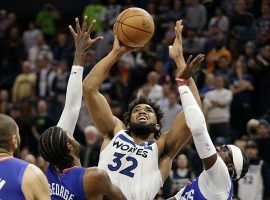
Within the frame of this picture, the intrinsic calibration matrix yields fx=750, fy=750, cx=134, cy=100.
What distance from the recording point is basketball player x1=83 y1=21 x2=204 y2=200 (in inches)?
250

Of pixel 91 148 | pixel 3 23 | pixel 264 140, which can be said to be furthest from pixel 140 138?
pixel 3 23

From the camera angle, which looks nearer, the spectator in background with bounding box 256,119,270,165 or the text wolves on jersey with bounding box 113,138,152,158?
the text wolves on jersey with bounding box 113,138,152,158

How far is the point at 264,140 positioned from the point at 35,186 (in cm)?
795

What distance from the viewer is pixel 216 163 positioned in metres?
5.57

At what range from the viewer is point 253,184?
1133 centimetres

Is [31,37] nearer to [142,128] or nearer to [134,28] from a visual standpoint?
[134,28]

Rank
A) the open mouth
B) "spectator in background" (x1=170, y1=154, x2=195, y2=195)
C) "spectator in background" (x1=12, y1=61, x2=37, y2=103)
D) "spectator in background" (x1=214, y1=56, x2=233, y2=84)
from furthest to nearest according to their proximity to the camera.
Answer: "spectator in background" (x1=12, y1=61, x2=37, y2=103) < "spectator in background" (x1=214, y1=56, x2=233, y2=84) < "spectator in background" (x1=170, y1=154, x2=195, y2=195) < the open mouth

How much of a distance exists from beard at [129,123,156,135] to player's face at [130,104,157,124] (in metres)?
0.03

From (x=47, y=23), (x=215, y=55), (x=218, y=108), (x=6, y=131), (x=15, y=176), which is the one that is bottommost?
(x=218, y=108)

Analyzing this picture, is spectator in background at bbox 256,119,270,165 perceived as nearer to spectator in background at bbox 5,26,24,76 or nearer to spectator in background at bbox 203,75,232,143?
spectator in background at bbox 203,75,232,143

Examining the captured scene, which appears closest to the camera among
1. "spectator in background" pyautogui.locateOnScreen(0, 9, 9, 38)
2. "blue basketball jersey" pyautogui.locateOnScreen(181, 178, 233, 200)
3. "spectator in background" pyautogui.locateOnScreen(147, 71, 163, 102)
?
"blue basketball jersey" pyautogui.locateOnScreen(181, 178, 233, 200)

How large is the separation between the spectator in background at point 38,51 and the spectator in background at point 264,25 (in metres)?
4.72

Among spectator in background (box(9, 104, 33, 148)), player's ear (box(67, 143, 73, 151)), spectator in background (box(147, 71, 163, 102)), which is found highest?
player's ear (box(67, 143, 73, 151))

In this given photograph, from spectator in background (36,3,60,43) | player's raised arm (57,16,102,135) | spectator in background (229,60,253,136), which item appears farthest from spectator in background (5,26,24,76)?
player's raised arm (57,16,102,135)
